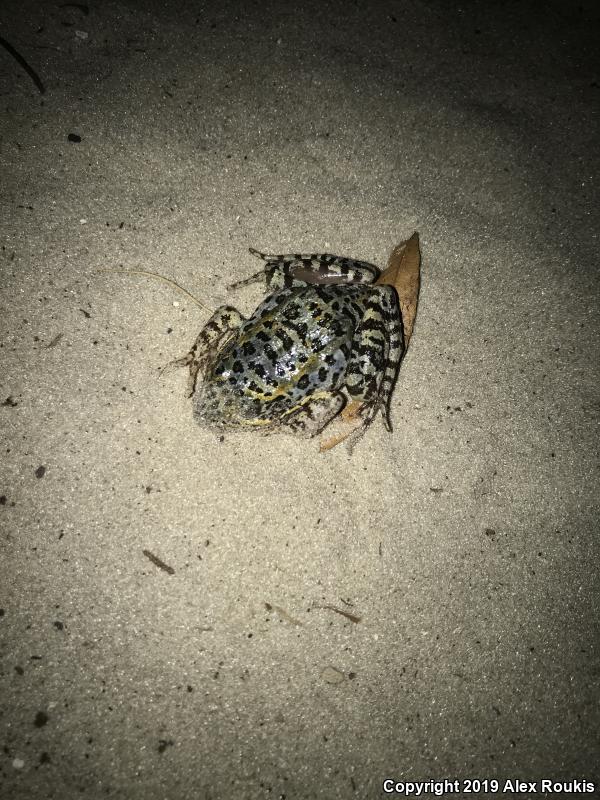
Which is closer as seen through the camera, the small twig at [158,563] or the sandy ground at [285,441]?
the sandy ground at [285,441]

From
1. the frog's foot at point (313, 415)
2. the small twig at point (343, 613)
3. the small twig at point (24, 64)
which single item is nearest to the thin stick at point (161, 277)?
the frog's foot at point (313, 415)

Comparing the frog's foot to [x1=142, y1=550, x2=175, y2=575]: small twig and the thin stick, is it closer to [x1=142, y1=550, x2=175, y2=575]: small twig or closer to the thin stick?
the thin stick

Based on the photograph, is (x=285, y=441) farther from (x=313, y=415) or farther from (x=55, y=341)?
(x=55, y=341)

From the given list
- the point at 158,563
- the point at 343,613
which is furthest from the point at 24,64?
the point at 343,613

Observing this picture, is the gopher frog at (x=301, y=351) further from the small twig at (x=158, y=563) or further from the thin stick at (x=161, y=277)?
the small twig at (x=158, y=563)

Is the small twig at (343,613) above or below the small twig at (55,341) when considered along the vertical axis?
below

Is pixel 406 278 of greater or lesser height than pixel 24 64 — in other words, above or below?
below

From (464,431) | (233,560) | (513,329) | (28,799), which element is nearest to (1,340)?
(233,560)

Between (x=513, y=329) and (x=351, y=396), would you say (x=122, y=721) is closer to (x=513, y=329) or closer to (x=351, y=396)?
(x=351, y=396)
